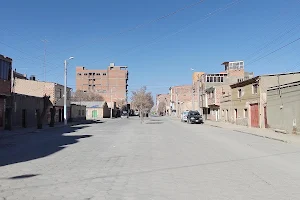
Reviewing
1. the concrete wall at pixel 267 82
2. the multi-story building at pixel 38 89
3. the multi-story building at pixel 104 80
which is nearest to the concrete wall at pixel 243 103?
the concrete wall at pixel 267 82

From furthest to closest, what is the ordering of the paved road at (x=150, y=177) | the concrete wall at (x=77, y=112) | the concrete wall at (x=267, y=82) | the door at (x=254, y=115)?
the concrete wall at (x=77, y=112) < the door at (x=254, y=115) < the concrete wall at (x=267, y=82) < the paved road at (x=150, y=177)

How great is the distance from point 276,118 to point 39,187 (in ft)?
82.6

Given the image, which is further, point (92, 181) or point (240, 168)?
point (240, 168)

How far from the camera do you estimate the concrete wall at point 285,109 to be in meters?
24.2

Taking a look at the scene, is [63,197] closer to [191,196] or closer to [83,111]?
[191,196]

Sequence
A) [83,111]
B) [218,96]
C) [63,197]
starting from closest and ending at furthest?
[63,197] → [218,96] → [83,111]

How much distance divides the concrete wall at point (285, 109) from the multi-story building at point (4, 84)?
2418 cm

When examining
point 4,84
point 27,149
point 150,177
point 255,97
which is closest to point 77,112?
point 4,84

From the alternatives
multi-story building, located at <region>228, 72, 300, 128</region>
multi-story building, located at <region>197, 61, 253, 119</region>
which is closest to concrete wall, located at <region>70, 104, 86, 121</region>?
multi-story building, located at <region>197, 61, 253, 119</region>

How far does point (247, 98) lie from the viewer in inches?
1494

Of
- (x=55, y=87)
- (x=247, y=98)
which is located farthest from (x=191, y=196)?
(x=55, y=87)

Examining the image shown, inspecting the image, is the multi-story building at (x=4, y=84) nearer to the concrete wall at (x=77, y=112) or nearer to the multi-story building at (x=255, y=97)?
the multi-story building at (x=255, y=97)

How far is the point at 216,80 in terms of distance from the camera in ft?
236

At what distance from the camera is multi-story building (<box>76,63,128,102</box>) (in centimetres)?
16062
